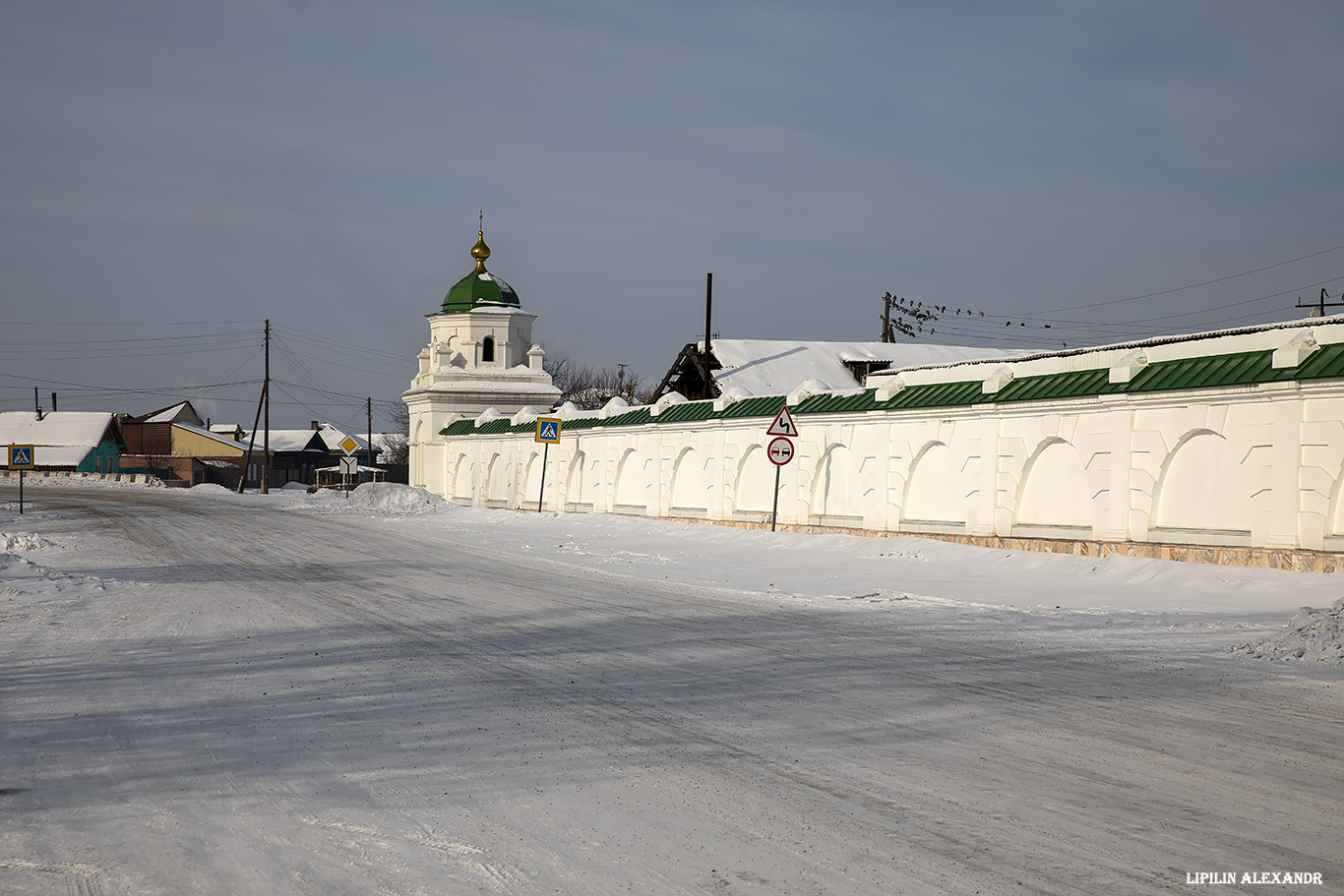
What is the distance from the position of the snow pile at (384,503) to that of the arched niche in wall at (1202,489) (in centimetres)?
2931

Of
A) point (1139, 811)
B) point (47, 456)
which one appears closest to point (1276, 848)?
point (1139, 811)

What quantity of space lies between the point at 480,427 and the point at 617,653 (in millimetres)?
38193

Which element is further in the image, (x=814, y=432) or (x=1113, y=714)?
(x=814, y=432)

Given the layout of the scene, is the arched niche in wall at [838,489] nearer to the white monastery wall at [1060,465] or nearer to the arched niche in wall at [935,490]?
the white monastery wall at [1060,465]

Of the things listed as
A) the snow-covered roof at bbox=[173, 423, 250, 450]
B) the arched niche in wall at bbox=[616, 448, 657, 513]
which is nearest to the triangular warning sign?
the arched niche in wall at bbox=[616, 448, 657, 513]

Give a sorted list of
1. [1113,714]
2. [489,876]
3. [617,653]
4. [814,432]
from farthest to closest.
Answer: [814,432], [617,653], [1113,714], [489,876]

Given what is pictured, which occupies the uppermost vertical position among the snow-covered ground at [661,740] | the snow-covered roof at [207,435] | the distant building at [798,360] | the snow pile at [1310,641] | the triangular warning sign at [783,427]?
the distant building at [798,360]

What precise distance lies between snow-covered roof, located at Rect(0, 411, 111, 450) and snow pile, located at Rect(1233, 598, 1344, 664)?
94043mm

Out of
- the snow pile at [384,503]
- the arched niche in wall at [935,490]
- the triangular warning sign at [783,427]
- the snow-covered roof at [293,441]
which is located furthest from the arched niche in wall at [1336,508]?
the snow-covered roof at [293,441]

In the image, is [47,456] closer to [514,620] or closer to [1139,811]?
[514,620]

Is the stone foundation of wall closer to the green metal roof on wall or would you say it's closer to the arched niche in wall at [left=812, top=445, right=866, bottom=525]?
the arched niche in wall at [left=812, top=445, right=866, bottom=525]

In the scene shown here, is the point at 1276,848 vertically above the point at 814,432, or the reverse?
the point at 814,432

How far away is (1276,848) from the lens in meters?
4.46

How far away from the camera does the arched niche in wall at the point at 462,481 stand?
155 feet
